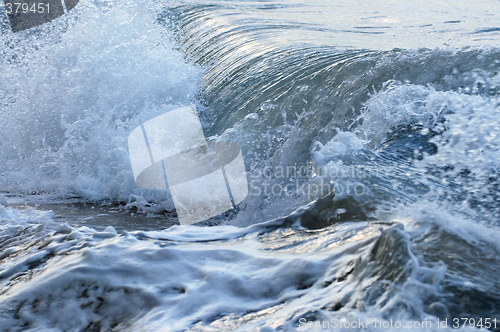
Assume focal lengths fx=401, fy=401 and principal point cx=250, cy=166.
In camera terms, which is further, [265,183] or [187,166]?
[187,166]

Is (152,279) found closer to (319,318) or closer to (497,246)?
(319,318)

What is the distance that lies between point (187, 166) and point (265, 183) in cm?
81

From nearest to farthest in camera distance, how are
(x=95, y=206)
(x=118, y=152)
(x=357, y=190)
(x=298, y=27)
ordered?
(x=357, y=190) < (x=95, y=206) < (x=118, y=152) < (x=298, y=27)

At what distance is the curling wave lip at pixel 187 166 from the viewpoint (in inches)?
Result: 116

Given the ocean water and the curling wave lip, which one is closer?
the ocean water

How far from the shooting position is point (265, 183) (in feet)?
9.60

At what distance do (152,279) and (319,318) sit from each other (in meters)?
0.63

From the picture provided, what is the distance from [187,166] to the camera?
11.1ft

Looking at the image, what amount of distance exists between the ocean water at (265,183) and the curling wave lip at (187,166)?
0.09 m

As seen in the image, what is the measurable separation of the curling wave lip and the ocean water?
9 cm

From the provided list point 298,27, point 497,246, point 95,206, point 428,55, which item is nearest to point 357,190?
point 497,246

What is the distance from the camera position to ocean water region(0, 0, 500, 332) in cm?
125

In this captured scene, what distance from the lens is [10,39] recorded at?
685 cm

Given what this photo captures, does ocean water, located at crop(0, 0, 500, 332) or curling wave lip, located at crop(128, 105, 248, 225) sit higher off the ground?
ocean water, located at crop(0, 0, 500, 332)
